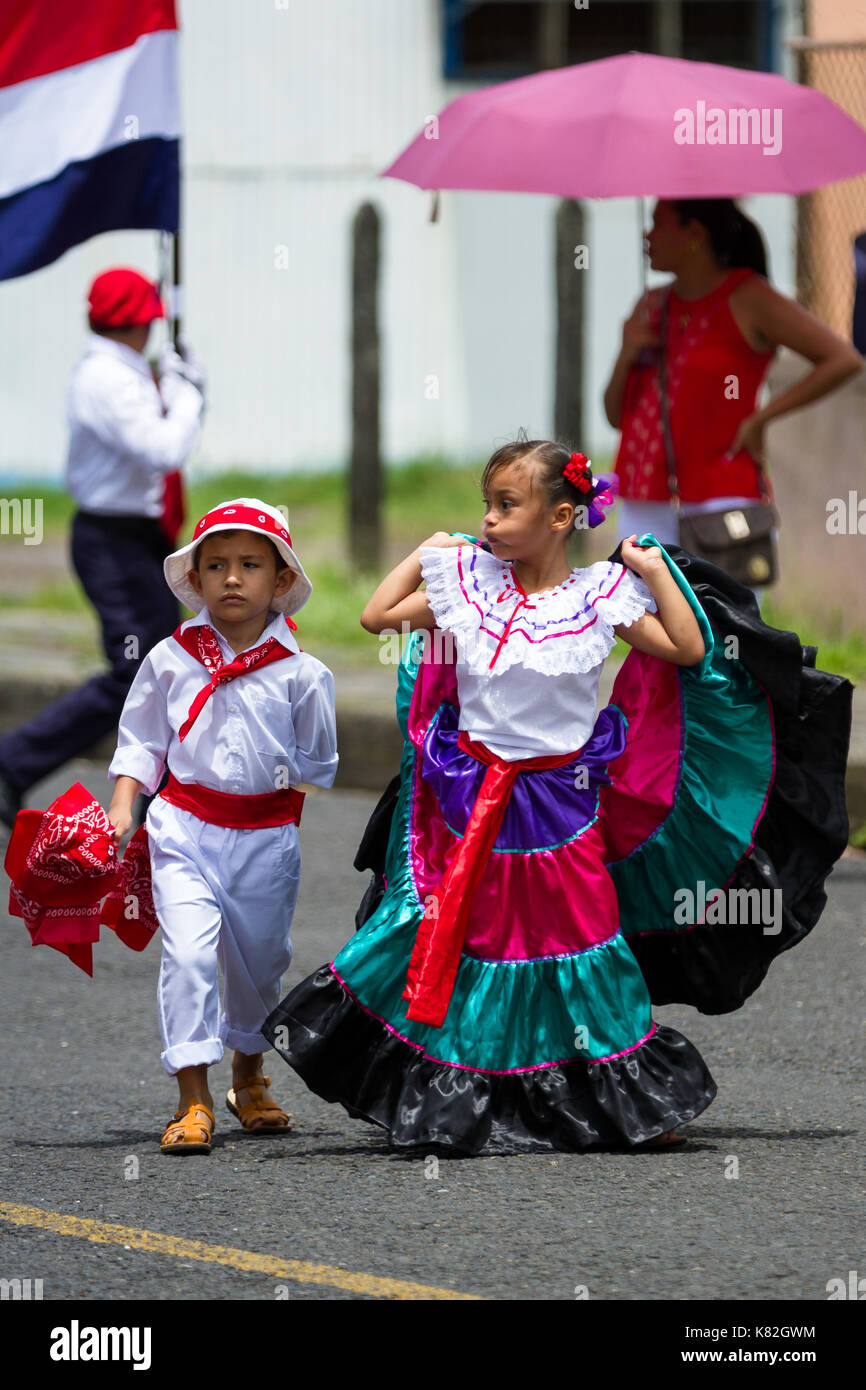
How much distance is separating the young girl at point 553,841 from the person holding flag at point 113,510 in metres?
3.03

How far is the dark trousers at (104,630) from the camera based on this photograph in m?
7.55

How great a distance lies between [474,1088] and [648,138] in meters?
3.09

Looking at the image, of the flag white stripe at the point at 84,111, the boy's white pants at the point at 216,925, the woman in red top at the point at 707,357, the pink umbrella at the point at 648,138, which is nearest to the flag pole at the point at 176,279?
the flag white stripe at the point at 84,111

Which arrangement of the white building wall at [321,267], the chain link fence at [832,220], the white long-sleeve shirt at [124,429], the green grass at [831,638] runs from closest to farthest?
the white long-sleeve shirt at [124,429] → the green grass at [831,638] → the chain link fence at [832,220] → the white building wall at [321,267]

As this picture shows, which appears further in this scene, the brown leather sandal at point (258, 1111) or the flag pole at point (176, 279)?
the flag pole at point (176, 279)

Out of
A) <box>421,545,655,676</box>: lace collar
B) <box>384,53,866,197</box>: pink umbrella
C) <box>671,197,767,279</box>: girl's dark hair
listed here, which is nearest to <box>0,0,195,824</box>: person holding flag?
<box>384,53,866,197</box>: pink umbrella

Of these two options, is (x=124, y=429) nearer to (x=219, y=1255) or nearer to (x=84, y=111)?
(x=84, y=111)

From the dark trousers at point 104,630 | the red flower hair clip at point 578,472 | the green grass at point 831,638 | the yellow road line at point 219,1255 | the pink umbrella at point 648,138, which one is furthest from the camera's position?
the green grass at point 831,638

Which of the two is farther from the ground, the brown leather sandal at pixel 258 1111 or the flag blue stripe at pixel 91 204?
the flag blue stripe at pixel 91 204

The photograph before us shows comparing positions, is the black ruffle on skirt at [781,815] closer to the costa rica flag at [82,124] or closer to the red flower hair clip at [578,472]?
the red flower hair clip at [578,472]

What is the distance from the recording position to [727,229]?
21.1ft

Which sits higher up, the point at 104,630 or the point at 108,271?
the point at 108,271

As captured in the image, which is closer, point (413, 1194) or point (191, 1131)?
point (413, 1194)

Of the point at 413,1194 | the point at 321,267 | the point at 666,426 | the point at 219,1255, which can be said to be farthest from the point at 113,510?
the point at 321,267
